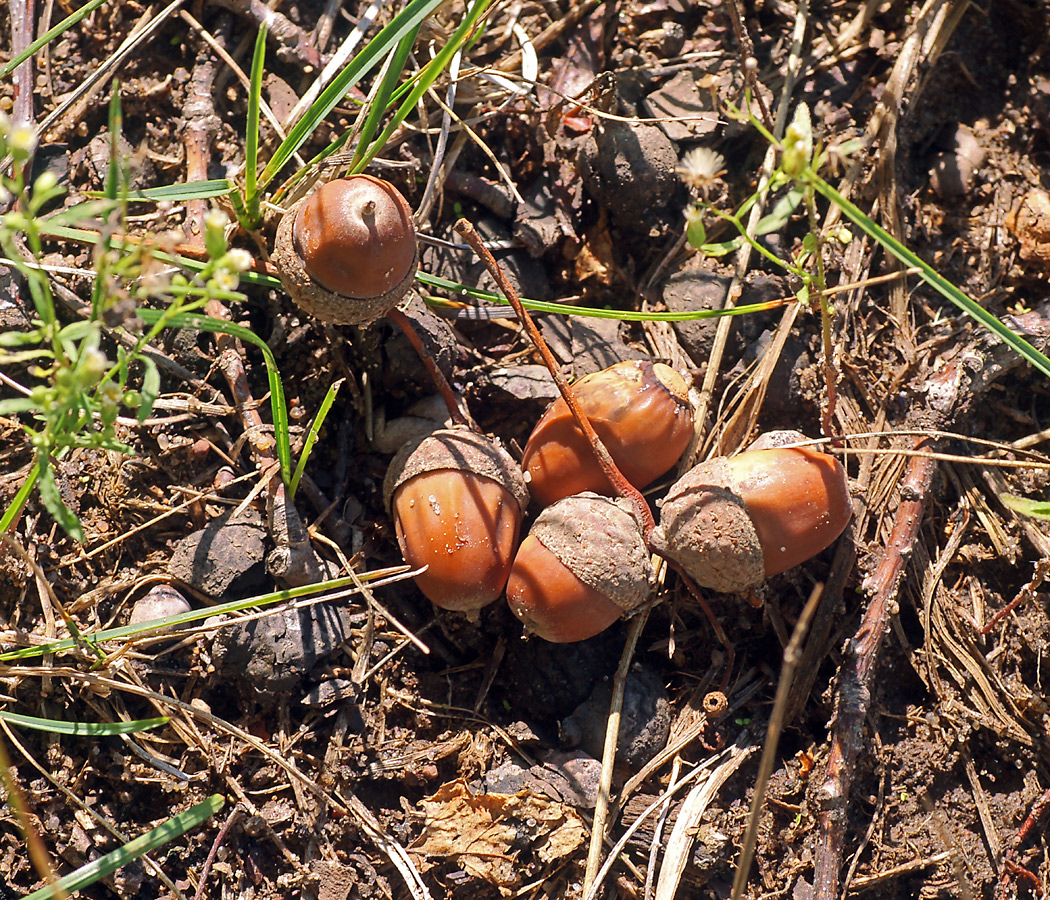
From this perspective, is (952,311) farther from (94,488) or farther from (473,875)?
(94,488)

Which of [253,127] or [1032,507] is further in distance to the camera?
[253,127]

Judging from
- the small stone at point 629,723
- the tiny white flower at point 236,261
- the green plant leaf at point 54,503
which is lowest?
the small stone at point 629,723

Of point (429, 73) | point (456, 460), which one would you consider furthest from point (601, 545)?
point (429, 73)

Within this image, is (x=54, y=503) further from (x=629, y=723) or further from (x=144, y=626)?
(x=629, y=723)

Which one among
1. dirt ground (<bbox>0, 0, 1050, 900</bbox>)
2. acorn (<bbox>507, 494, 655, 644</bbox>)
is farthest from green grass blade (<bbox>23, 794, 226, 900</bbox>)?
acorn (<bbox>507, 494, 655, 644</bbox>)

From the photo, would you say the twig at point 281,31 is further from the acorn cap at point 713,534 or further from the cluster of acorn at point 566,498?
the acorn cap at point 713,534

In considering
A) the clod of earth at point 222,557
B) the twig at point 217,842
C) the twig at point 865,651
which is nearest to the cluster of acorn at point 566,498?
the twig at point 865,651

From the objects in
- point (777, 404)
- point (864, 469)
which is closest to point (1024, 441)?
point (864, 469)
